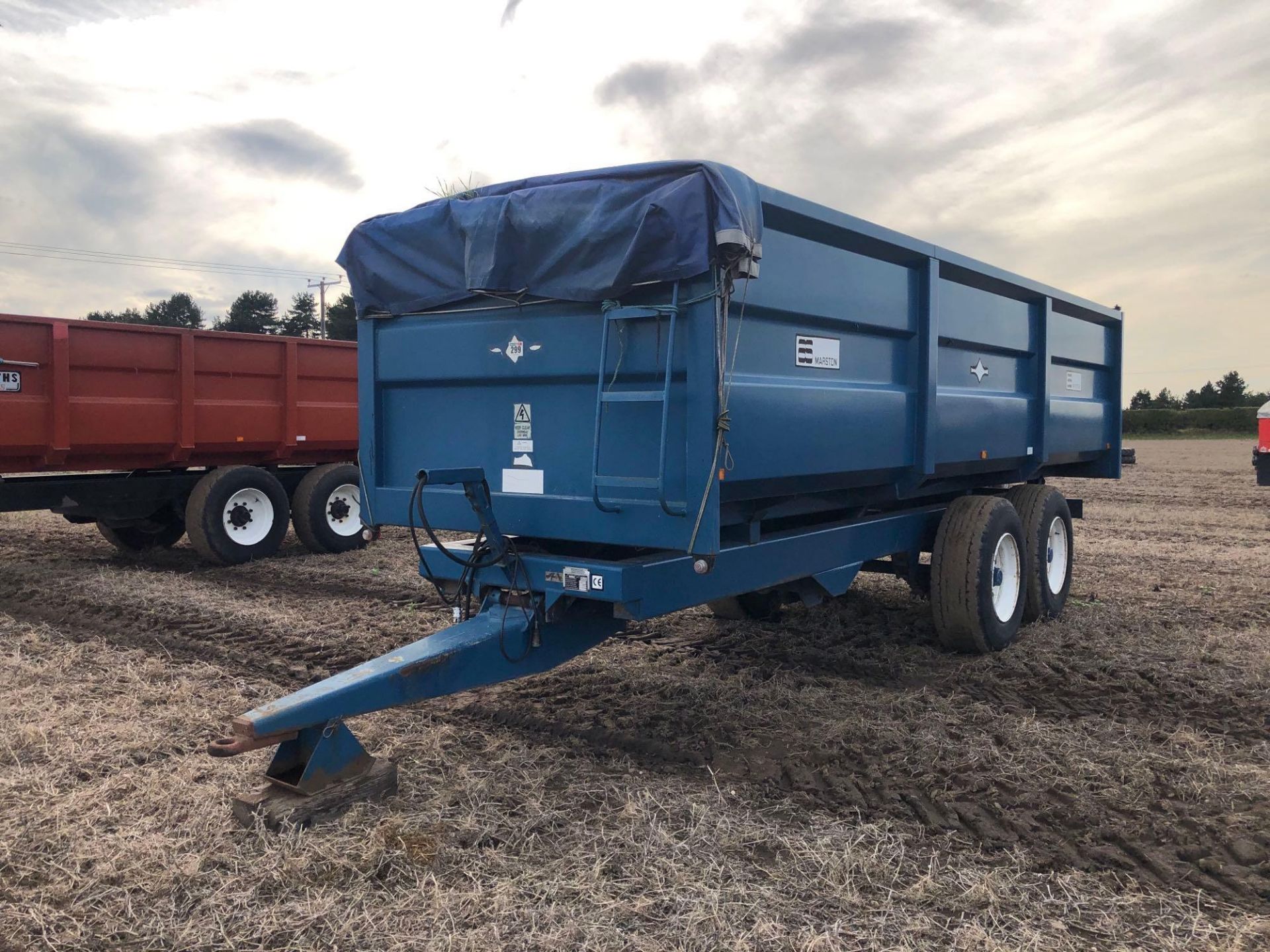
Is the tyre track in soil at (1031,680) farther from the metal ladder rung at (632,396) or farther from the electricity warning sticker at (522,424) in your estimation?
the metal ladder rung at (632,396)

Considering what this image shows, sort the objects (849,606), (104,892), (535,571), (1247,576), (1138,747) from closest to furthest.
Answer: (104,892) → (535,571) → (1138,747) → (849,606) → (1247,576)

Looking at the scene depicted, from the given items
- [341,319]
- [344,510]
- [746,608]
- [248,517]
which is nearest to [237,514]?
[248,517]

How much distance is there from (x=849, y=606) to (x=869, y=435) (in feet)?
9.40

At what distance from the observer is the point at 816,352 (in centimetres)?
425

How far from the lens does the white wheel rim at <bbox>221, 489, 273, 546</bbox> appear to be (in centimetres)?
921

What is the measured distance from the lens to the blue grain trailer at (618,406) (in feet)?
11.4

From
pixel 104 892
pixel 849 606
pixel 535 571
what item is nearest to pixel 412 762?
pixel 535 571

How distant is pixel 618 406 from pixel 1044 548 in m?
4.13

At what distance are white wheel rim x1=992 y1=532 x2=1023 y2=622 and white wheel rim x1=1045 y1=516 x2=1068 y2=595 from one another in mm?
809

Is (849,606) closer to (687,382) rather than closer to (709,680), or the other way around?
(709,680)

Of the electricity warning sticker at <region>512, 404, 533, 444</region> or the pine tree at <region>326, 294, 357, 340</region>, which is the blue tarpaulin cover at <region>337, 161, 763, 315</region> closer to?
the electricity warning sticker at <region>512, 404, 533, 444</region>

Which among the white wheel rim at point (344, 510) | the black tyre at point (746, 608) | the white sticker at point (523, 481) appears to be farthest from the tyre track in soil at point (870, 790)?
the white wheel rim at point (344, 510)

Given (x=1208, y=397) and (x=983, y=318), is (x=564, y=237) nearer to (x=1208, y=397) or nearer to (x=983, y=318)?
(x=983, y=318)

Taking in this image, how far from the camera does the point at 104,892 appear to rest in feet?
9.50
